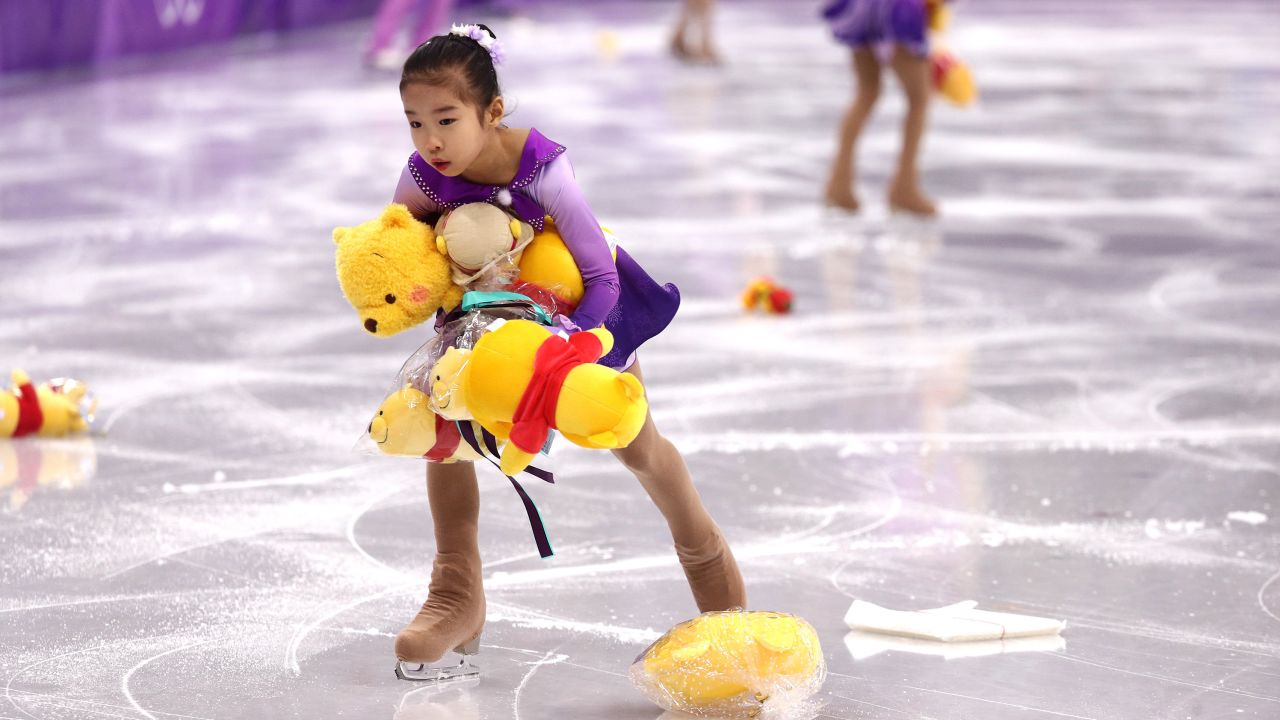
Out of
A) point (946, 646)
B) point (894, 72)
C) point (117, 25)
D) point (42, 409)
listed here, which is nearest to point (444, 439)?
point (946, 646)

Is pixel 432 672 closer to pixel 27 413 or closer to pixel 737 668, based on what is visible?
pixel 737 668

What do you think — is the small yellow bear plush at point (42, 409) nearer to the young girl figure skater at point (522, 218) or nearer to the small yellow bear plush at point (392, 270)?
the young girl figure skater at point (522, 218)

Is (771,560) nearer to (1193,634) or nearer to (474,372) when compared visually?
(1193,634)

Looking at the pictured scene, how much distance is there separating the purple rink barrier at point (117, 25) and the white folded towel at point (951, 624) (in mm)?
9973

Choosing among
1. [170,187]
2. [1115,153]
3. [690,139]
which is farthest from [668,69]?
[170,187]

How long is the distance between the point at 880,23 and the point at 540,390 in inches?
207

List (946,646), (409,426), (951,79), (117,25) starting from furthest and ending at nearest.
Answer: (117,25) → (951,79) → (946,646) → (409,426)

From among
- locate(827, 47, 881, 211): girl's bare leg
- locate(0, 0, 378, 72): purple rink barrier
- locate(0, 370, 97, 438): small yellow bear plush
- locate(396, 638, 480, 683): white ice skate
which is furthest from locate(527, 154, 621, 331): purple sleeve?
locate(0, 0, 378, 72): purple rink barrier

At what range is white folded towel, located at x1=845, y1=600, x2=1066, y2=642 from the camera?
3.31 m

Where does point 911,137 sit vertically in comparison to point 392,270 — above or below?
below

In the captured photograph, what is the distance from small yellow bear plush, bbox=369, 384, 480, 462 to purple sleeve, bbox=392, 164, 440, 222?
1.04 ft

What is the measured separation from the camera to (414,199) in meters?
2.96

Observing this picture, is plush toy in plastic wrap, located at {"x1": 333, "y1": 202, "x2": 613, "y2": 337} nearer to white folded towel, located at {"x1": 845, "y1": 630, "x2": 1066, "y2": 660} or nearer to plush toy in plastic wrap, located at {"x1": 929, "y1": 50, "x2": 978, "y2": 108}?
white folded towel, located at {"x1": 845, "y1": 630, "x2": 1066, "y2": 660}

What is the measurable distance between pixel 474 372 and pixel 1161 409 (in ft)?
9.25
